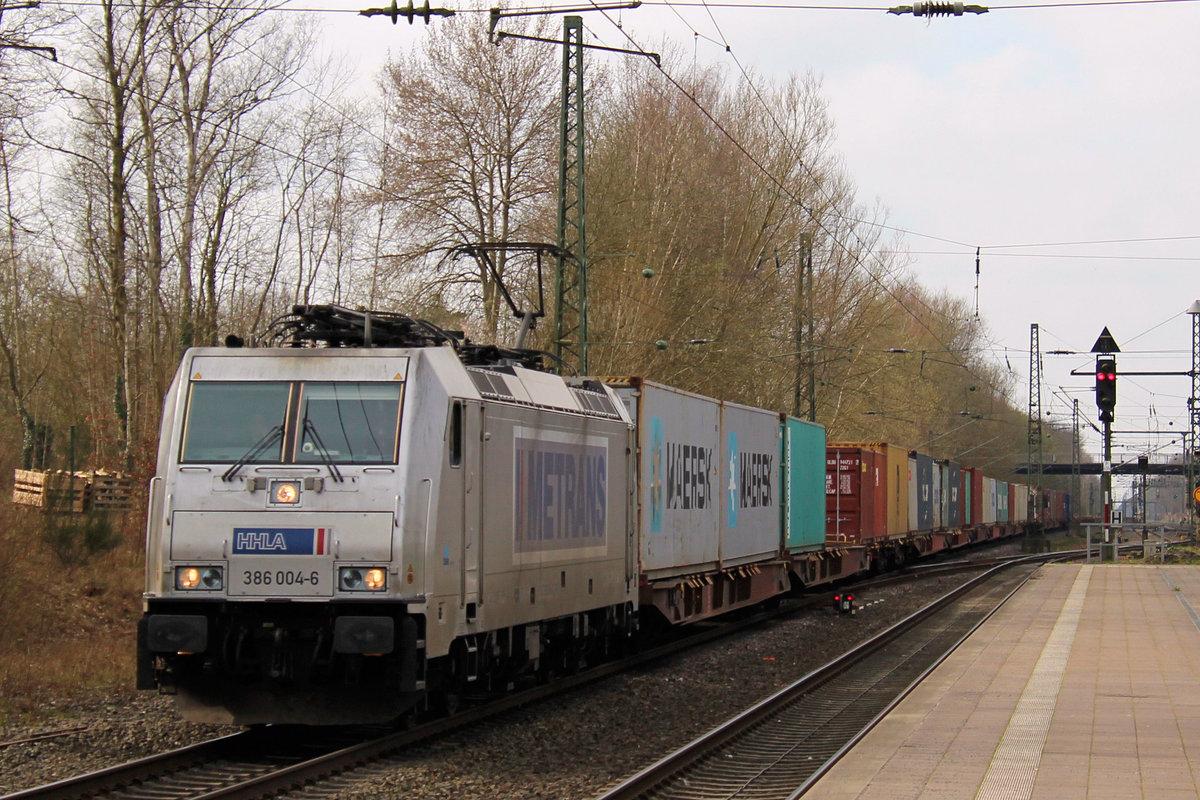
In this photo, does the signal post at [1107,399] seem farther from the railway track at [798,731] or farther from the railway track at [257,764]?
the railway track at [257,764]

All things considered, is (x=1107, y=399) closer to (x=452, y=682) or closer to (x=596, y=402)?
(x=596, y=402)

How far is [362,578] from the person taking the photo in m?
9.43

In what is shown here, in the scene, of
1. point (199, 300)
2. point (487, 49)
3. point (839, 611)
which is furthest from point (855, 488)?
point (487, 49)

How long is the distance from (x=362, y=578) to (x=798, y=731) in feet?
13.7

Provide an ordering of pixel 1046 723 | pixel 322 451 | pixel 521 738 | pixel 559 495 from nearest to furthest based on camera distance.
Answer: pixel 322 451 → pixel 521 738 → pixel 1046 723 → pixel 559 495

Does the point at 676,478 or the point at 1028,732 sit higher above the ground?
the point at 676,478

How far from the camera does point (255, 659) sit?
9539 mm

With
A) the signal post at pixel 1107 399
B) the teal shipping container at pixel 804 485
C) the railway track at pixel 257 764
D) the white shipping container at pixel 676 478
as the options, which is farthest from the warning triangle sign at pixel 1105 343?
the railway track at pixel 257 764

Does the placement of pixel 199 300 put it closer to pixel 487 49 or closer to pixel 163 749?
pixel 487 49

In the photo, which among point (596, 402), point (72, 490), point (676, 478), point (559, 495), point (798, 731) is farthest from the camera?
point (72, 490)

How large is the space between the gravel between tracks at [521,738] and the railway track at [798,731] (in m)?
0.35

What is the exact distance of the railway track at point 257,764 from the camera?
8.20m

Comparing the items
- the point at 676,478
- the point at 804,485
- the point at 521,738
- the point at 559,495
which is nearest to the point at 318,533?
the point at 521,738

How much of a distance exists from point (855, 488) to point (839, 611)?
6.44 m
